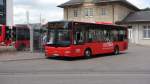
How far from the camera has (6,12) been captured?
63.6m

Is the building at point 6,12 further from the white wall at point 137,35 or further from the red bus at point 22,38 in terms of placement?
the red bus at point 22,38

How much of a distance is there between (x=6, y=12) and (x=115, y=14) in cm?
1876

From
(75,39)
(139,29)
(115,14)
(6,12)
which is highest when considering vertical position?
(6,12)

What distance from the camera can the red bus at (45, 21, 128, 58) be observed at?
23.5 m

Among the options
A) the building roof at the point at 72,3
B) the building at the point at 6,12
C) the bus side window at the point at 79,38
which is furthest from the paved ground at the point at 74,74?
the building roof at the point at 72,3

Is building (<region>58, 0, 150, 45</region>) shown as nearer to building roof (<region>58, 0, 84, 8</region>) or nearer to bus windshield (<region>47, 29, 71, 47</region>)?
building roof (<region>58, 0, 84, 8</region>)

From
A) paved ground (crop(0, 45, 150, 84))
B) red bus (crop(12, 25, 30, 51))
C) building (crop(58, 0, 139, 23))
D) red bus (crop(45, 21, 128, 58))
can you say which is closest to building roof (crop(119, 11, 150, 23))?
building (crop(58, 0, 139, 23))

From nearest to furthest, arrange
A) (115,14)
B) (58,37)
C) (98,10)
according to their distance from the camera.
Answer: (58,37), (115,14), (98,10)

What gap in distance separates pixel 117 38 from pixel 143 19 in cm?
2877

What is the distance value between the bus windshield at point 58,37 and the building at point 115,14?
113ft

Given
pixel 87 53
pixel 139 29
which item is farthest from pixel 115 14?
pixel 87 53

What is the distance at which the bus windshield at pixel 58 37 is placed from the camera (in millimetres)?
23531

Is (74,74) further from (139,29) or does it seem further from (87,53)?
(139,29)

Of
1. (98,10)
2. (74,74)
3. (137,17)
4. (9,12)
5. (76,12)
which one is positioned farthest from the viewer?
(76,12)
